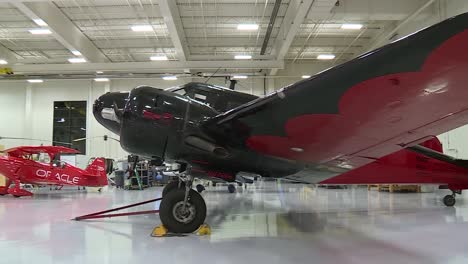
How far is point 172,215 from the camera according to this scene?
14.3 ft

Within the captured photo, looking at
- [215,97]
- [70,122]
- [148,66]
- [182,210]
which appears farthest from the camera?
[70,122]

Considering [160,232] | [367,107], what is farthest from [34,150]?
[367,107]

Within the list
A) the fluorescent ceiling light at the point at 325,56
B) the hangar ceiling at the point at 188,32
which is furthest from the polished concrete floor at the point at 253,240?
the fluorescent ceiling light at the point at 325,56

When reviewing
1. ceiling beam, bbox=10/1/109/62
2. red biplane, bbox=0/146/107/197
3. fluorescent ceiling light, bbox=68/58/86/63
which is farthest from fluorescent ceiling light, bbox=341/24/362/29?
fluorescent ceiling light, bbox=68/58/86/63

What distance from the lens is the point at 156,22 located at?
45.3 ft

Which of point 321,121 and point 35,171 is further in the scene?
point 35,171

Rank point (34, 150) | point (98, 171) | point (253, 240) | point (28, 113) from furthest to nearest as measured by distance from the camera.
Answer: point (28, 113) < point (98, 171) < point (34, 150) < point (253, 240)

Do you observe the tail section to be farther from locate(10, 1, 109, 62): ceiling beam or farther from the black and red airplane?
the black and red airplane

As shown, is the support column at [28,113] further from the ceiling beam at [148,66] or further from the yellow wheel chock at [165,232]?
the yellow wheel chock at [165,232]

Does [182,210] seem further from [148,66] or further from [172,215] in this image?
[148,66]

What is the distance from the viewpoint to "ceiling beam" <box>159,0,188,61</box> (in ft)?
35.8

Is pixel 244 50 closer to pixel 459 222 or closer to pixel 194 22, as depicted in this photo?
pixel 194 22

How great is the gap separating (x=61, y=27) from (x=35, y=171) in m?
5.86

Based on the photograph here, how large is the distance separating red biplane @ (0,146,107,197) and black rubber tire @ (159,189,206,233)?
843cm
